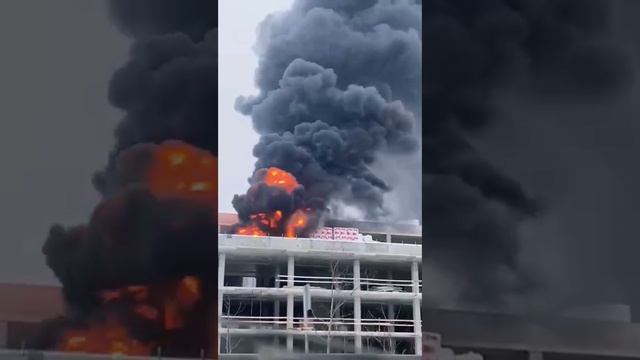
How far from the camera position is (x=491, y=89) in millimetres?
3199

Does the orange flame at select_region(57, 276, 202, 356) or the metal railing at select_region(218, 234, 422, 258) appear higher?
the metal railing at select_region(218, 234, 422, 258)

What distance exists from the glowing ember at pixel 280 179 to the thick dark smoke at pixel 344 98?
98mm

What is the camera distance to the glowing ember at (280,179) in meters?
9.31

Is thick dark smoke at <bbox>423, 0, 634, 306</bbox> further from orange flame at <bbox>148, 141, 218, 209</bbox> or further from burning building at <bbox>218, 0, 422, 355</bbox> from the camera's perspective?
burning building at <bbox>218, 0, 422, 355</bbox>

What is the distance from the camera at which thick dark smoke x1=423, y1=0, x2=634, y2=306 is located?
10.3ft

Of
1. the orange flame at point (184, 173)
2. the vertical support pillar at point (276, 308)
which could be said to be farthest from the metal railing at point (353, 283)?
the orange flame at point (184, 173)

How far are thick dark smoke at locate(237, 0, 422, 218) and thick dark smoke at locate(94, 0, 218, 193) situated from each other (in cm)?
550

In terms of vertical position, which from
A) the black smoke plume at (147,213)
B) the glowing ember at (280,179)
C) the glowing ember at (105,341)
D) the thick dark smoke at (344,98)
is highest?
the thick dark smoke at (344,98)

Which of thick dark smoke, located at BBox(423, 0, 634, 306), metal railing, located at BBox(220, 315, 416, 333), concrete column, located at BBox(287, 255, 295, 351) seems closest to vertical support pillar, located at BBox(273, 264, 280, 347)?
metal railing, located at BBox(220, 315, 416, 333)

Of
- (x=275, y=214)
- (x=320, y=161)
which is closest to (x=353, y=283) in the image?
(x=275, y=214)

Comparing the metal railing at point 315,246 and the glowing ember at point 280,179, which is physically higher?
the glowing ember at point 280,179

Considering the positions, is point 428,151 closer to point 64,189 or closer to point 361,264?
point 64,189

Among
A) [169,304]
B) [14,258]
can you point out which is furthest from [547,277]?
[14,258]

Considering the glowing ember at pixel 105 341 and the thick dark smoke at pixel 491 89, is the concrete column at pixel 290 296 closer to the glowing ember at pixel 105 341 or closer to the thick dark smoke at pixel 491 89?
the glowing ember at pixel 105 341
